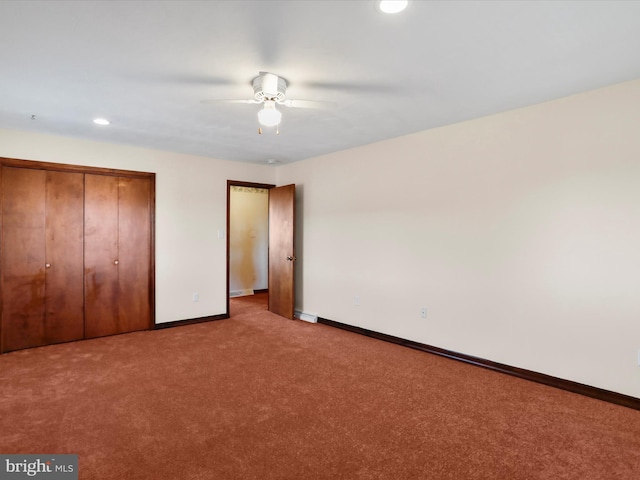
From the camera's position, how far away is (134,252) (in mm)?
4539

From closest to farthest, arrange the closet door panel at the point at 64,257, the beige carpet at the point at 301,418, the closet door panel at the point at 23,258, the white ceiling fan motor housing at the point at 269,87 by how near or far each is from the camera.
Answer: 1. the beige carpet at the point at 301,418
2. the white ceiling fan motor housing at the point at 269,87
3. the closet door panel at the point at 23,258
4. the closet door panel at the point at 64,257

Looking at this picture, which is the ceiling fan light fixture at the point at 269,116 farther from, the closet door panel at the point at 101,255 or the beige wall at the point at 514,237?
the closet door panel at the point at 101,255

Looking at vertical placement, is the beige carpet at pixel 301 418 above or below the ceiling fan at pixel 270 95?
below

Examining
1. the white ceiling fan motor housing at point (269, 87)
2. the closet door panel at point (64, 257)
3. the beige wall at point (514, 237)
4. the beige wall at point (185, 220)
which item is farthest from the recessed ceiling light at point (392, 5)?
the closet door panel at point (64, 257)

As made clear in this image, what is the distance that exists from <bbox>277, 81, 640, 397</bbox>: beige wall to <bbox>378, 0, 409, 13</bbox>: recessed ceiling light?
1.98 meters

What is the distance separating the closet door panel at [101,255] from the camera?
4230 mm

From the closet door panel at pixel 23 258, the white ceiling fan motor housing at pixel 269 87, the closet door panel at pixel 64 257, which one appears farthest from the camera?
the closet door panel at pixel 64 257

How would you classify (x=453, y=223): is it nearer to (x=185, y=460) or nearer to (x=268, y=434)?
(x=268, y=434)

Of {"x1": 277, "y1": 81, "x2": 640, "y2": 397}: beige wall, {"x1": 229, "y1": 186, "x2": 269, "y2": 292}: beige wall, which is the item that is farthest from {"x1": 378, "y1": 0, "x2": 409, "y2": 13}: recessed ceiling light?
{"x1": 229, "y1": 186, "x2": 269, "y2": 292}: beige wall

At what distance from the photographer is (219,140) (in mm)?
4141

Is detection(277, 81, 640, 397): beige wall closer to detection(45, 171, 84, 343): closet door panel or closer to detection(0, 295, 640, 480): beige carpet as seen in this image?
detection(0, 295, 640, 480): beige carpet

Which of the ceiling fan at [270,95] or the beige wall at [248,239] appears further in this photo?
the beige wall at [248,239]

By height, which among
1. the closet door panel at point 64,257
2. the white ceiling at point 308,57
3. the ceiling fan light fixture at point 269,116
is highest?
the white ceiling at point 308,57

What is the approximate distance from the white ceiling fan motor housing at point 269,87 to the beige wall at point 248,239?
4842 mm
